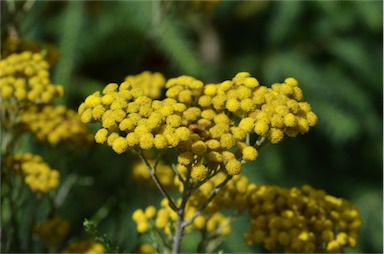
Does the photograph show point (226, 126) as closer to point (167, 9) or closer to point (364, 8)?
point (167, 9)

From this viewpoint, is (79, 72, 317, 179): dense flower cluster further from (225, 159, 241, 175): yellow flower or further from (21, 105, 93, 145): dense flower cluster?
(21, 105, 93, 145): dense flower cluster

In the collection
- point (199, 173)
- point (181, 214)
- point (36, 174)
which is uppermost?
point (199, 173)

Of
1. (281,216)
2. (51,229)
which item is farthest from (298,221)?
(51,229)

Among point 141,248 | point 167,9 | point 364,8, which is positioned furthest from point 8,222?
point 364,8

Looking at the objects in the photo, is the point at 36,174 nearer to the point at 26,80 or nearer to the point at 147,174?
the point at 26,80

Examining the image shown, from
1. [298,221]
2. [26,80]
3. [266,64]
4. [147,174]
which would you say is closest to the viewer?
[298,221]

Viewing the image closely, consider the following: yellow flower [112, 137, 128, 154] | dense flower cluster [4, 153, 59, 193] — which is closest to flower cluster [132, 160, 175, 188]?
dense flower cluster [4, 153, 59, 193]
